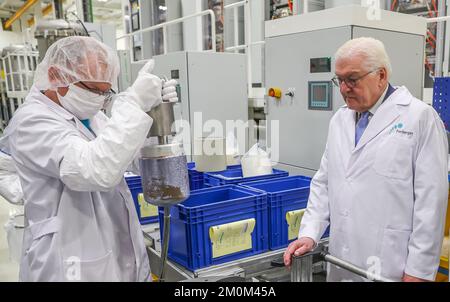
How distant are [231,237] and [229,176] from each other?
1.78 ft

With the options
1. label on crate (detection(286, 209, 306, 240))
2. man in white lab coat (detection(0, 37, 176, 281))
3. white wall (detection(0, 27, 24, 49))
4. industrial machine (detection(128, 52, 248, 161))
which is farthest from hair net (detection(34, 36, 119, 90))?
white wall (detection(0, 27, 24, 49))

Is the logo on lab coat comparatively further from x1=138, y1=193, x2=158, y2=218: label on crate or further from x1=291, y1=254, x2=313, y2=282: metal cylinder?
x1=138, y1=193, x2=158, y2=218: label on crate

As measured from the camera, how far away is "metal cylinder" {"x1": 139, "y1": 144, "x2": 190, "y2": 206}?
1186mm

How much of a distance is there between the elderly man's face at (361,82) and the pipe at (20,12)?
8.94 meters

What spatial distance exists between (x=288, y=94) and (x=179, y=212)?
1147 mm

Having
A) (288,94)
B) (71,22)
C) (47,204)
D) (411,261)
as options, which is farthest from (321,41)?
(71,22)

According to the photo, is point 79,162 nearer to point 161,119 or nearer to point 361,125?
point 161,119

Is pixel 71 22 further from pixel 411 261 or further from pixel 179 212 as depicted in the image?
pixel 411 261

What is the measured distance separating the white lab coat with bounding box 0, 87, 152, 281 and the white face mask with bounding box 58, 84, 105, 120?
30mm

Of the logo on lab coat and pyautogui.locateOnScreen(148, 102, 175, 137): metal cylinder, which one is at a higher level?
pyautogui.locateOnScreen(148, 102, 175, 137): metal cylinder

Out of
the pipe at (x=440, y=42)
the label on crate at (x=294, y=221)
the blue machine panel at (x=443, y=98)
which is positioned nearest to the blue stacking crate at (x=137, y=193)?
the label on crate at (x=294, y=221)

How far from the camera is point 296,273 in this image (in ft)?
4.15

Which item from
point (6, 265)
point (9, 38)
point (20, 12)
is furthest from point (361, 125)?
point (9, 38)

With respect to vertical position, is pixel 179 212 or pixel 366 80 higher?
pixel 366 80
